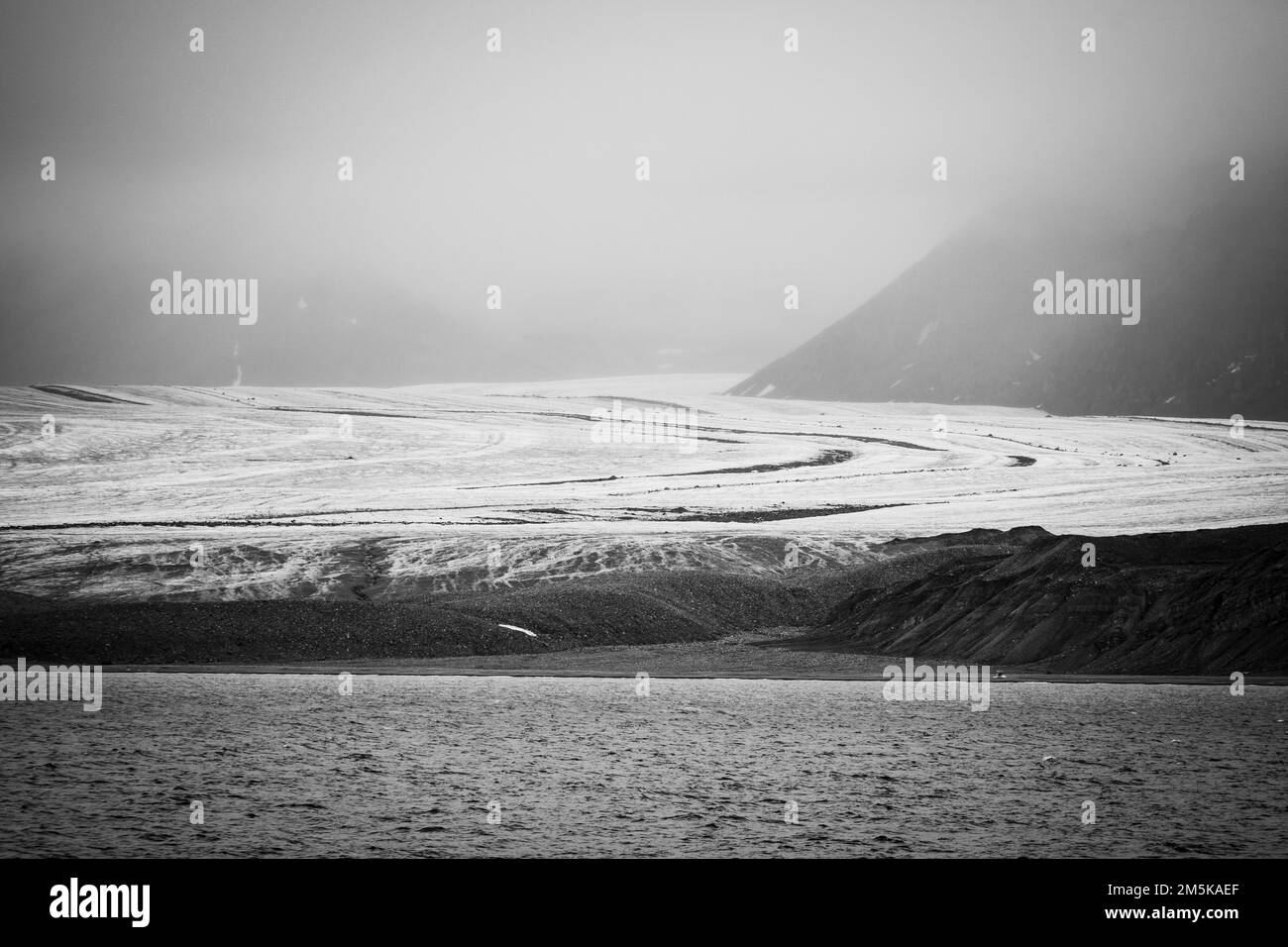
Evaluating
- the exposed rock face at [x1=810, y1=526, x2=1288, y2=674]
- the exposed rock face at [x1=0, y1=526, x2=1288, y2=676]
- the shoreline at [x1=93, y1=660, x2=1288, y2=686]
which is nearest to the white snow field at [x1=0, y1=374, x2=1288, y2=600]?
the exposed rock face at [x1=0, y1=526, x2=1288, y2=676]

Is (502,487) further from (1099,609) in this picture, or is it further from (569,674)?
(1099,609)

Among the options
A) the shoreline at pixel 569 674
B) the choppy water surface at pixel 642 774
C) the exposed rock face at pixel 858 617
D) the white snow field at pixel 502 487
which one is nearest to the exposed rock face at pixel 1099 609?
the exposed rock face at pixel 858 617

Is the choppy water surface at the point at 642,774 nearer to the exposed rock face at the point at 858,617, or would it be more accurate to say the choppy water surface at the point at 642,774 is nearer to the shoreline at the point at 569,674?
the shoreline at the point at 569,674

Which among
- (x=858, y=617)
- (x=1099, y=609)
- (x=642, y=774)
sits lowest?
(x=642, y=774)

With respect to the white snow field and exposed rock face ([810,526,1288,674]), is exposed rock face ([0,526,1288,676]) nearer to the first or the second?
exposed rock face ([810,526,1288,674])

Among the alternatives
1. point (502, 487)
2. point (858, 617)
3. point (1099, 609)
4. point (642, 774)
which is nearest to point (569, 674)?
point (858, 617)
